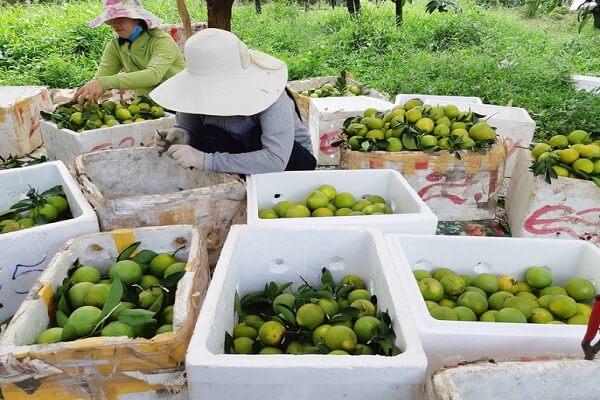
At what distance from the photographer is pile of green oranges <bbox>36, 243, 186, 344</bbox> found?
1.18 meters

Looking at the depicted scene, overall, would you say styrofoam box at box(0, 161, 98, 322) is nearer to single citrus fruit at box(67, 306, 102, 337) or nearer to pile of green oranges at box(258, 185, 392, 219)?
single citrus fruit at box(67, 306, 102, 337)

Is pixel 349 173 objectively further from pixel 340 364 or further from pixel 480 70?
pixel 480 70

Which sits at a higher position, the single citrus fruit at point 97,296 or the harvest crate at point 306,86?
the single citrus fruit at point 97,296

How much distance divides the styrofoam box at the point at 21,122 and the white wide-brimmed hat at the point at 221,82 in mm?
2397

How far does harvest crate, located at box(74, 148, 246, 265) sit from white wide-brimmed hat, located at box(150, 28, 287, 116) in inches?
11.7

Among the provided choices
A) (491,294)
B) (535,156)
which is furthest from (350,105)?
(491,294)

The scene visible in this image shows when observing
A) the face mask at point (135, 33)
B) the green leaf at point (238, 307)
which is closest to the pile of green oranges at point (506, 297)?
the green leaf at point (238, 307)

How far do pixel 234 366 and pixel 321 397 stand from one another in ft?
0.65

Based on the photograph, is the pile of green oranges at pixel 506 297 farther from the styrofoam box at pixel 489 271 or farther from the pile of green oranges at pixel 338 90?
the pile of green oranges at pixel 338 90

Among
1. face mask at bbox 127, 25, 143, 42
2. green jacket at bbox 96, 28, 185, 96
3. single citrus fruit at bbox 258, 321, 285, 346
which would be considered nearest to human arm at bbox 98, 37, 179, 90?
green jacket at bbox 96, 28, 185, 96

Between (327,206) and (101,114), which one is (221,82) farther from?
(101,114)

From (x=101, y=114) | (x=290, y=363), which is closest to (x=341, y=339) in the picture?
(x=290, y=363)

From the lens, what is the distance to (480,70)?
5957 mm

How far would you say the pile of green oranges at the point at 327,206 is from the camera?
5.77 ft
